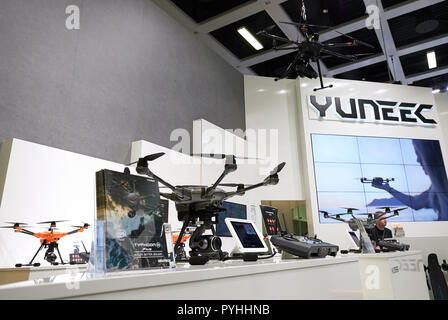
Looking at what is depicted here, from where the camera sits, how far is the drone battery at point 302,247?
4.53 ft

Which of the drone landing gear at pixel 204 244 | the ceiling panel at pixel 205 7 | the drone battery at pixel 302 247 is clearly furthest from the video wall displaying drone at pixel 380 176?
the drone landing gear at pixel 204 244

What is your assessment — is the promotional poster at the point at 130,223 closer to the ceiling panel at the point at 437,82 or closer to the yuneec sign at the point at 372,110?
the yuneec sign at the point at 372,110

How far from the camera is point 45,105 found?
3.17 meters

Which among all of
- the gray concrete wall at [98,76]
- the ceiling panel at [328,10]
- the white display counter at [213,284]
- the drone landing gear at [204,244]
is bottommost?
the white display counter at [213,284]

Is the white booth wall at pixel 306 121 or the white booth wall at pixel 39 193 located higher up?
the white booth wall at pixel 306 121

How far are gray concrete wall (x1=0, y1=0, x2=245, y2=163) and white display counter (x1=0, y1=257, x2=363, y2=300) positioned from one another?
275 centimetres

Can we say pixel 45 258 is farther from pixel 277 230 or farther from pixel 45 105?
pixel 277 230

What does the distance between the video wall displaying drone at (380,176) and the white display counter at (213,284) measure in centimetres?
537

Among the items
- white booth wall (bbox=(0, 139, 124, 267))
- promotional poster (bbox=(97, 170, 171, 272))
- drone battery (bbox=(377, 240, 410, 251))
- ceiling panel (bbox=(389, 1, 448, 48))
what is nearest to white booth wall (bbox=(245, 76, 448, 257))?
ceiling panel (bbox=(389, 1, 448, 48))

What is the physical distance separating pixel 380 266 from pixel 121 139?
3089mm

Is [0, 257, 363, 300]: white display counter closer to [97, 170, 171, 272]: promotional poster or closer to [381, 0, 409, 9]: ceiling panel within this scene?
[97, 170, 171, 272]: promotional poster

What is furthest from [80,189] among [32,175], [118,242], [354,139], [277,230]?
[354,139]

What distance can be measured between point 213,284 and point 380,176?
22.6 feet

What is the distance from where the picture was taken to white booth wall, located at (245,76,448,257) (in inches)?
262
